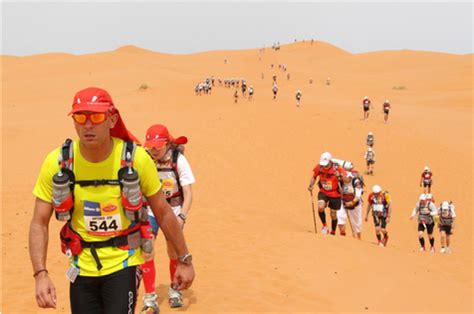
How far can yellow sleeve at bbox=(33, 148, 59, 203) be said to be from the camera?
3027 millimetres

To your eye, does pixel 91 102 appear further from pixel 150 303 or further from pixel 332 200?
pixel 332 200

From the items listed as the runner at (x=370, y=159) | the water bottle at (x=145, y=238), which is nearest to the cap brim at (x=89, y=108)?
the water bottle at (x=145, y=238)

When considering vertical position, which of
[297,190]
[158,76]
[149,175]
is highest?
[158,76]

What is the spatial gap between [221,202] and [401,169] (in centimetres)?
1006

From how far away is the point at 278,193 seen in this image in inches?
658

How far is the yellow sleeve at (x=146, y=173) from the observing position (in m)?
3.08

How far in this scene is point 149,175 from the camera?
3.11m

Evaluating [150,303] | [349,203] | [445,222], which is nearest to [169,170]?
[150,303]

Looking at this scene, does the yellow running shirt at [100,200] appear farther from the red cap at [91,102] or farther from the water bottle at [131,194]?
the red cap at [91,102]

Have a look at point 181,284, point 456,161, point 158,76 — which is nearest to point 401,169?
point 456,161

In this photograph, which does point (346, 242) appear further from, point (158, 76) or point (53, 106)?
point (158, 76)

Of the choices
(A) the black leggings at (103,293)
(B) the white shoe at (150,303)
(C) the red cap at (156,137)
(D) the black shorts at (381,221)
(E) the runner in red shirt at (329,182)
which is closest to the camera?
(A) the black leggings at (103,293)

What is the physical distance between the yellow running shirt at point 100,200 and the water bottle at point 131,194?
74 mm

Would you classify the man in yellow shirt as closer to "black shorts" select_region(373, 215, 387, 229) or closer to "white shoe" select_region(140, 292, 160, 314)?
"white shoe" select_region(140, 292, 160, 314)
